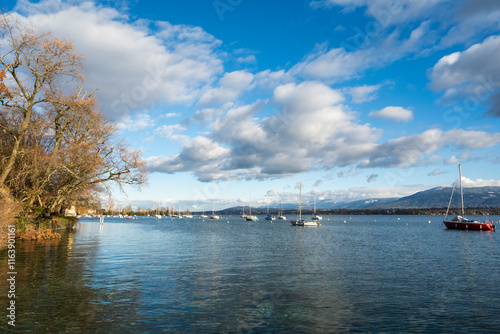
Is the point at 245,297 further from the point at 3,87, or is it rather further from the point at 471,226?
the point at 471,226

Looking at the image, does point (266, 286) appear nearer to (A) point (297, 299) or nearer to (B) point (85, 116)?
(A) point (297, 299)

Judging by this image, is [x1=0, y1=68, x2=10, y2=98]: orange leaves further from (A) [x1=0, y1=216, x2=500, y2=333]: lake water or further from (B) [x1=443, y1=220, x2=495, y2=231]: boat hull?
(B) [x1=443, y1=220, x2=495, y2=231]: boat hull

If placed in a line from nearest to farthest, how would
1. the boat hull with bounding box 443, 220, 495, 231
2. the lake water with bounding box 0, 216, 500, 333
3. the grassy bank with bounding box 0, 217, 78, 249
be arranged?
the lake water with bounding box 0, 216, 500, 333
the grassy bank with bounding box 0, 217, 78, 249
the boat hull with bounding box 443, 220, 495, 231

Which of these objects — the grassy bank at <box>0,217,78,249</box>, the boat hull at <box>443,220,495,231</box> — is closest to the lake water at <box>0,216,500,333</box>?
the grassy bank at <box>0,217,78,249</box>

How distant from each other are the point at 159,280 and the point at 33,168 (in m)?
23.4

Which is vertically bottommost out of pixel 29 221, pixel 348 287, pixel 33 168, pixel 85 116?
pixel 348 287

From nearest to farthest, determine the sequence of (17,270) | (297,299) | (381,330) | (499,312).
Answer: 1. (381,330)
2. (499,312)
3. (297,299)
4. (17,270)

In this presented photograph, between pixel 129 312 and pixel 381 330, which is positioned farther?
pixel 129 312

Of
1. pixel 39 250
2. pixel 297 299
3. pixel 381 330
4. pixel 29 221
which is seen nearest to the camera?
pixel 381 330

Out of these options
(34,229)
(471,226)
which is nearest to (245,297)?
(34,229)

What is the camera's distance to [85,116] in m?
40.3

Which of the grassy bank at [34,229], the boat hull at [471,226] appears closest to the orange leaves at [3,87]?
the grassy bank at [34,229]

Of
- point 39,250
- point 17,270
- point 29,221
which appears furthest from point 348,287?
point 29,221

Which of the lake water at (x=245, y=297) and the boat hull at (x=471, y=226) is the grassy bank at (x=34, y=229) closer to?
the lake water at (x=245, y=297)
